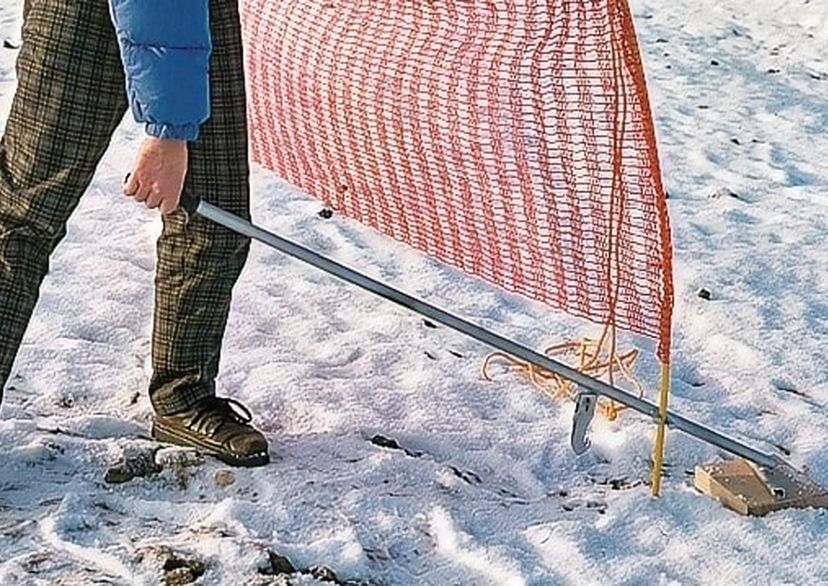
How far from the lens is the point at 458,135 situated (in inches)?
167

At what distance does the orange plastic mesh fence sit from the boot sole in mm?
926

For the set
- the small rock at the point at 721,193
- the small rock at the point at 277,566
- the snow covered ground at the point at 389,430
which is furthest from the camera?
the small rock at the point at 721,193

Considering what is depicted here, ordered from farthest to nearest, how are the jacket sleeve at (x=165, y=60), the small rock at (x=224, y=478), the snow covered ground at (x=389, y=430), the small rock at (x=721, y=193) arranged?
the small rock at (x=721, y=193) → the small rock at (x=224, y=478) → the snow covered ground at (x=389, y=430) → the jacket sleeve at (x=165, y=60)

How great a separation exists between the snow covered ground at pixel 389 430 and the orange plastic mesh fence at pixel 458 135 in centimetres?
27

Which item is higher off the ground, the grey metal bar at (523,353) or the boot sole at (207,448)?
the grey metal bar at (523,353)

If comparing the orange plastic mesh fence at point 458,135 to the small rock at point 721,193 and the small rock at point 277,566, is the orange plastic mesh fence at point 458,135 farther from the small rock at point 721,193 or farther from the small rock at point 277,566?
the small rock at point 721,193

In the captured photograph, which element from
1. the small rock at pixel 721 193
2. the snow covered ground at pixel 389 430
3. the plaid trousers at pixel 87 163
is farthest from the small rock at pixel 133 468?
the small rock at pixel 721 193

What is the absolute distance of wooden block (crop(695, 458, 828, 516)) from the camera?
3.18 metres

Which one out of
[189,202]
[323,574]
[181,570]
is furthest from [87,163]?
[323,574]

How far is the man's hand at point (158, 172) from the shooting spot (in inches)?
107

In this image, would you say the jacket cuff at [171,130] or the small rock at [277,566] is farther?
the small rock at [277,566]

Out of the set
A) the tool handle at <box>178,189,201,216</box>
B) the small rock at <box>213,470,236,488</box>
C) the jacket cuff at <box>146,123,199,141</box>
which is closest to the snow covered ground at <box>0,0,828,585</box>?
the small rock at <box>213,470,236,488</box>

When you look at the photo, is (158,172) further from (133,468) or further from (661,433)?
(661,433)

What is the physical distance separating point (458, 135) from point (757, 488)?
1.49 m
